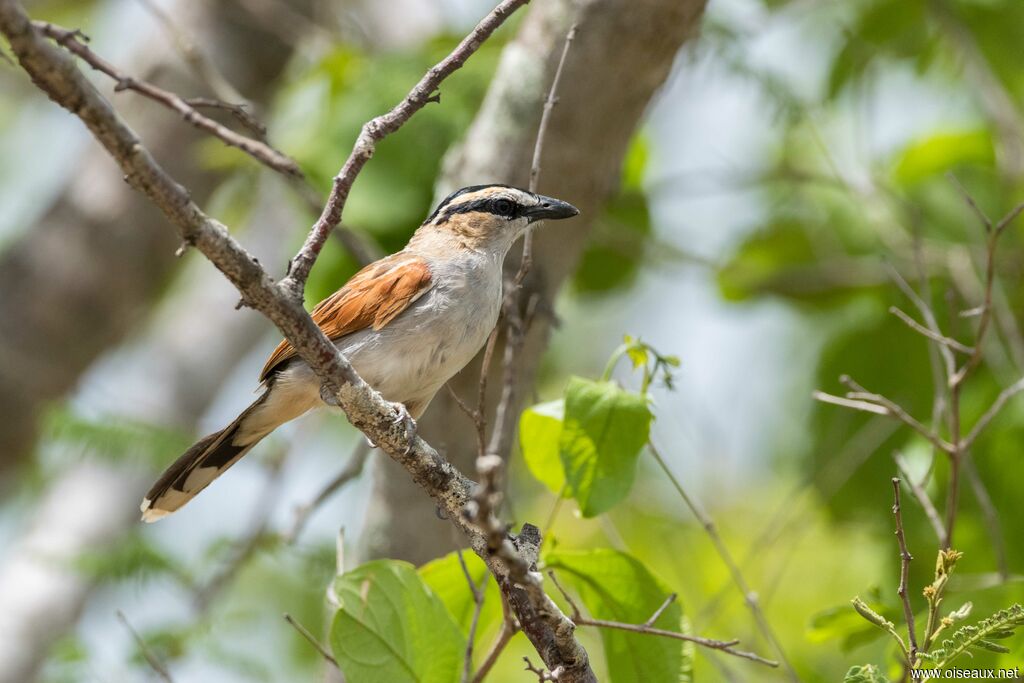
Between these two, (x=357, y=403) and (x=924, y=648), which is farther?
(x=357, y=403)

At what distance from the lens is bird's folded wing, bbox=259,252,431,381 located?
150 inches

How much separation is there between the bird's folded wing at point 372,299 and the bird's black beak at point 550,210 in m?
0.44

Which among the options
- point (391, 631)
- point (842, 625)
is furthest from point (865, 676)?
point (391, 631)

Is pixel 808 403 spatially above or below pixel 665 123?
below

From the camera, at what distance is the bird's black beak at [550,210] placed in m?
3.94

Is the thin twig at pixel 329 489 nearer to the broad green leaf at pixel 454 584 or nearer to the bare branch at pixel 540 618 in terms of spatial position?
the broad green leaf at pixel 454 584

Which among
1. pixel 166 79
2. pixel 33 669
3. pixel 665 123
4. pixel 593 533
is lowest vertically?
pixel 593 533

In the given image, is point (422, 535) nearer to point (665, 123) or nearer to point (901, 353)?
point (901, 353)

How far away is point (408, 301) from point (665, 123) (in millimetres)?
5630

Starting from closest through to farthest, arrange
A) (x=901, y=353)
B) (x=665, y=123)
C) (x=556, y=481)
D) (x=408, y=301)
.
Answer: (x=556, y=481) < (x=408, y=301) < (x=901, y=353) < (x=665, y=123)

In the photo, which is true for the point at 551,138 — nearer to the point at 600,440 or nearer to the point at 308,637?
the point at 600,440

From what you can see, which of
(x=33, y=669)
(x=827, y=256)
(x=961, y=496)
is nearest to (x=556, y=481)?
(x=961, y=496)

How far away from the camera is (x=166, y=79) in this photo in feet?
24.1

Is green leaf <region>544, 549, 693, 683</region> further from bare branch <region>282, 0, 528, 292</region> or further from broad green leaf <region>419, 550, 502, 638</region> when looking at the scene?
bare branch <region>282, 0, 528, 292</region>
